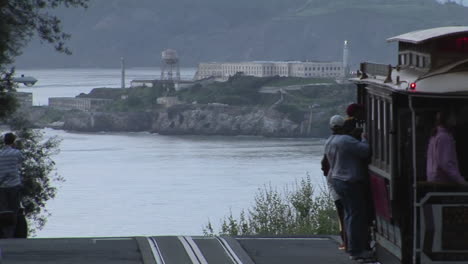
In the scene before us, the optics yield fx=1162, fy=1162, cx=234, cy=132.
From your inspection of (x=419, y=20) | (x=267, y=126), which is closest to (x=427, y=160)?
(x=267, y=126)

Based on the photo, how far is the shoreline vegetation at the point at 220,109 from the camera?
12119cm

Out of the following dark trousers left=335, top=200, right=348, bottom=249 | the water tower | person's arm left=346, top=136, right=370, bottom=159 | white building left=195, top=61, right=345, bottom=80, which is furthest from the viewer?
the water tower

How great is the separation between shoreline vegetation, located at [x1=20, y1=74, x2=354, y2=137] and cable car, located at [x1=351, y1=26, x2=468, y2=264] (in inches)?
4074

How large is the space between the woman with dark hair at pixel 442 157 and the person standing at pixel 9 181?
5.25m

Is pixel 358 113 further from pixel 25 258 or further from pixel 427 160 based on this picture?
pixel 25 258

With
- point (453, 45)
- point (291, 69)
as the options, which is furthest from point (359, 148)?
point (291, 69)

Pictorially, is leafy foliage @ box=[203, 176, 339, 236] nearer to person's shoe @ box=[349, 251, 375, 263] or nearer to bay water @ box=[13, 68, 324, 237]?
person's shoe @ box=[349, 251, 375, 263]

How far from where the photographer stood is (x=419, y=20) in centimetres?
18638

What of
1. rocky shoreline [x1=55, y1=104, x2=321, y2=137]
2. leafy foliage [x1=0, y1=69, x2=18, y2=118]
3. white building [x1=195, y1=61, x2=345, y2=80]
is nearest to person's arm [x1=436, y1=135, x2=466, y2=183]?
leafy foliage [x1=0, y1=69, x2=18, y2=118]

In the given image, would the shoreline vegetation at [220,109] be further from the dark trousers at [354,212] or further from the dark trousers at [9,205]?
the dark trousers at [354,212]

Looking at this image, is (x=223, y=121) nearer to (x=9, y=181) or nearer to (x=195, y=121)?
(x=195, y=121)

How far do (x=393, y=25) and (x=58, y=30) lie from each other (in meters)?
173

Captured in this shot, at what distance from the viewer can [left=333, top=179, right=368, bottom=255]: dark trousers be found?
10211 mm

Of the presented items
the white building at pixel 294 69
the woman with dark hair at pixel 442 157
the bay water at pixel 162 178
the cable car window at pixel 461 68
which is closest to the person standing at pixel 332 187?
the woman with dark hair at pixel 442 157
